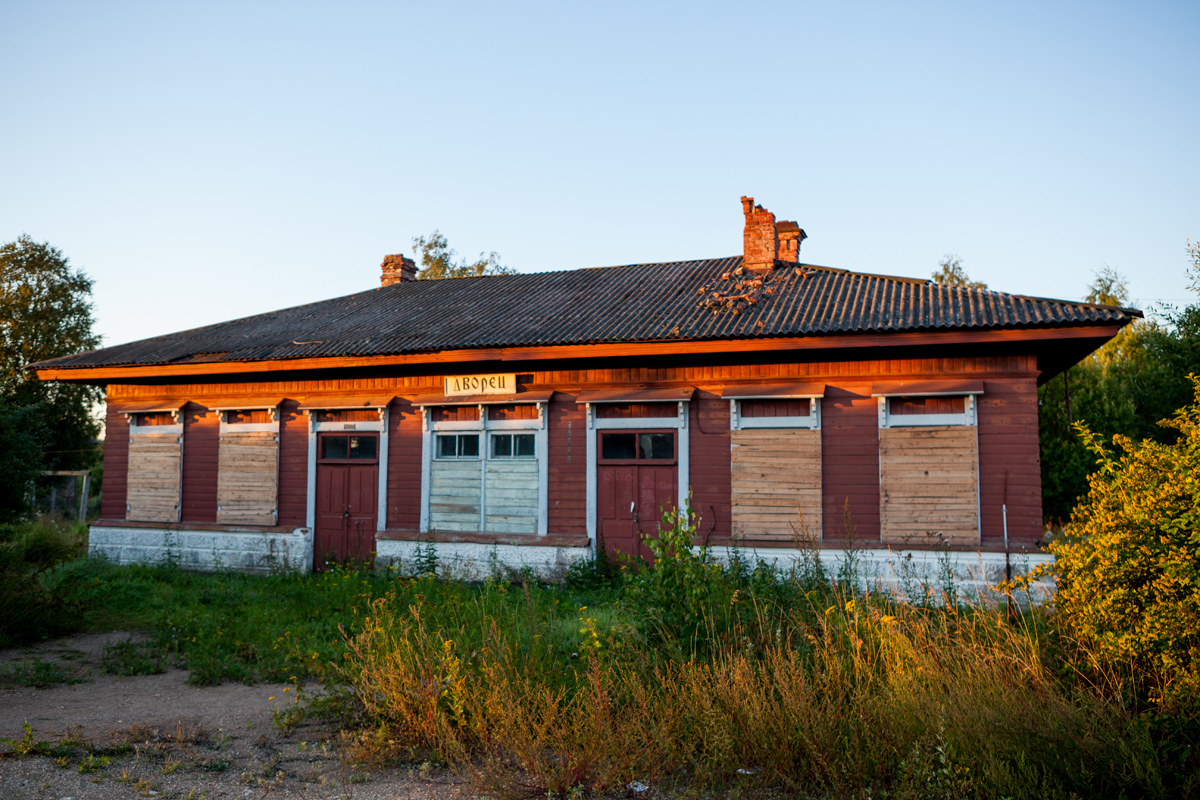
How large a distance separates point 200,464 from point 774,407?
10570mm

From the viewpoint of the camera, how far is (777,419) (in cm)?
1125

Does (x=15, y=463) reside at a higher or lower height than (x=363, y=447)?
lower

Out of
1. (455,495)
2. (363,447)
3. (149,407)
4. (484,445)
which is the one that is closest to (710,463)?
(484,445)

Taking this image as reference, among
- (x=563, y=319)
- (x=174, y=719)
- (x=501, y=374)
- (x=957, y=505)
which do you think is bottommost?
(x=174, y=719)

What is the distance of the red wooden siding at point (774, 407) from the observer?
11180mm

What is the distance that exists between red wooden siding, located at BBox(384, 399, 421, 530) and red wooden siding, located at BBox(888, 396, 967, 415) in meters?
7.56

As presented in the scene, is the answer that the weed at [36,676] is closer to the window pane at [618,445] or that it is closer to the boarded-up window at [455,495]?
the boarded-up window at [455,495]

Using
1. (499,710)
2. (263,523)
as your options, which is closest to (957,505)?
(499,710)

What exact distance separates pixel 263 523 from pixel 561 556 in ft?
18.8

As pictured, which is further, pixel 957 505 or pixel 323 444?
pixel 323 444

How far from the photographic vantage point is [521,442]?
12.6 m

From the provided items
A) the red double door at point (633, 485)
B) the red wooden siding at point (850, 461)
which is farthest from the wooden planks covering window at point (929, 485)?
the red double door at point (633, 485)

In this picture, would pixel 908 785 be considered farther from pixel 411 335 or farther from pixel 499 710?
pixel 411 335

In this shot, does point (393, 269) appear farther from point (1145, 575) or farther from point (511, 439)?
point (1145, 575)
